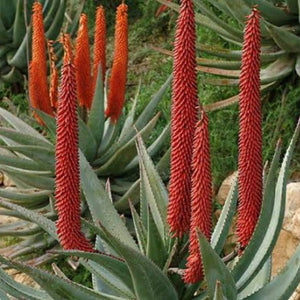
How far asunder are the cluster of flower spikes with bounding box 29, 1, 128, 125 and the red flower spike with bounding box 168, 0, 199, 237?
73.4 inches

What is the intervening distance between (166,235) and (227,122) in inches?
101

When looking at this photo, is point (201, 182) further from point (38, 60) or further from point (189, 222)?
point (38, 60)

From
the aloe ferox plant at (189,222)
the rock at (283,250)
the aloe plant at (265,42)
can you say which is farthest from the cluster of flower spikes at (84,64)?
the aloe ferox plant at (189,222)

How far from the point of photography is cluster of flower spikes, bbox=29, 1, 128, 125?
13.3 feet

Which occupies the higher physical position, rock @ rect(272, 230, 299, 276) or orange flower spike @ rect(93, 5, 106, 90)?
orange flower spike @ rect(93, 5, 106, 90)

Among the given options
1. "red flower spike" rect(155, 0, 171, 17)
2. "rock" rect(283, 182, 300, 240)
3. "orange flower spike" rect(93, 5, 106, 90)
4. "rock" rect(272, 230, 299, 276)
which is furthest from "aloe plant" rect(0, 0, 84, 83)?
"rock" rect(272, 230, 299, 276)

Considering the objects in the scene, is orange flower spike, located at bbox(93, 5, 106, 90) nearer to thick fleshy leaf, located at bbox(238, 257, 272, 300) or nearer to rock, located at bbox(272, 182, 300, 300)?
rock, located at bbox(272, 182, 300, 300)

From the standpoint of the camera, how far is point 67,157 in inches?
84.8

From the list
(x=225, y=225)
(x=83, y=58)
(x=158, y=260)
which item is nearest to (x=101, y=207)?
(x=158, y=260)

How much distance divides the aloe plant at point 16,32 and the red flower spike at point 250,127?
4618 millimetres

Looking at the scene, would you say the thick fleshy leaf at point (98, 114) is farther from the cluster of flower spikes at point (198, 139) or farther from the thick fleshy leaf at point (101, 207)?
the cluster of flower spikes at point (198, 139)

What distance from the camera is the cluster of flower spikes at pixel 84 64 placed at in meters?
4.04

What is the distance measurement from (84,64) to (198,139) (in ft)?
6.93

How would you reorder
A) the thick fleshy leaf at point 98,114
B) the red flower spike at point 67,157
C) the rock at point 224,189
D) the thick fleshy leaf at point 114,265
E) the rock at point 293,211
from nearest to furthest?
the red flower spike at point 67,157, the thick fleshy leaf at point 114,265, the rock at point 293,211, the thick fleshy leaf at point 98,114, the rock at point 224,189
